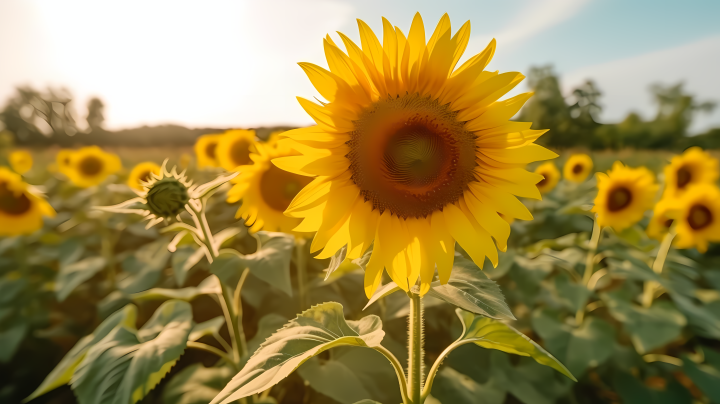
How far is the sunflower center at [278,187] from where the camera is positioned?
A: 2176 mm

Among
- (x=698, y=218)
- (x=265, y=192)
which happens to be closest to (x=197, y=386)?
(x=265, y=192)

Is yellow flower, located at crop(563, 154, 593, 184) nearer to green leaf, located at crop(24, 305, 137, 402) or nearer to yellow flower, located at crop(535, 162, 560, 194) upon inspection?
yellow flower, located at crop(535, 162, 560, 194)

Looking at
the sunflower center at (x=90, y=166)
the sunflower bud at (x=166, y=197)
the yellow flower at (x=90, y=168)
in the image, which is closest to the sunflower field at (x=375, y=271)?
the sunflower bud at (x=166, y=197)

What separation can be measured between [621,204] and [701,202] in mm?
593

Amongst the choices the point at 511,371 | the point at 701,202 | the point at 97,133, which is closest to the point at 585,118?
the point at 701,202

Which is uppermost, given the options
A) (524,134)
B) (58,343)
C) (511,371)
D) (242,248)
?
(524,134)

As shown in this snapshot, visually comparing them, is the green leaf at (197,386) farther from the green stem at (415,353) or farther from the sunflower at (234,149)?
the sunflower at (234,149)

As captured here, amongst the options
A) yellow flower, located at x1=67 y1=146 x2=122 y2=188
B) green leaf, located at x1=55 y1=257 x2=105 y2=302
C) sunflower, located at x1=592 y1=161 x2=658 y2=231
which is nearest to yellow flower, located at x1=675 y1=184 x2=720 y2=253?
sunflower, located at x1=592 y1=161 x2=658 y2=231

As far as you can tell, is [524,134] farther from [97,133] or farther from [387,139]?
[97,133]

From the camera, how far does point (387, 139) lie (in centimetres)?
117

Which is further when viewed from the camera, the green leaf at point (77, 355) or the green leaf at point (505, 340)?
the green leaf at point (77, 355)

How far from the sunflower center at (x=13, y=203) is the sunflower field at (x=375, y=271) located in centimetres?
2

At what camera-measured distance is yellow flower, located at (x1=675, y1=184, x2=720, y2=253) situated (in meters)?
2.95

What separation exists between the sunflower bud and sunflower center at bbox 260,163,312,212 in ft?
2.60
